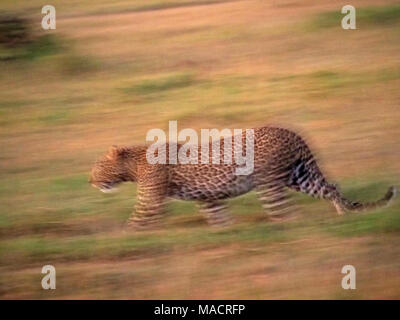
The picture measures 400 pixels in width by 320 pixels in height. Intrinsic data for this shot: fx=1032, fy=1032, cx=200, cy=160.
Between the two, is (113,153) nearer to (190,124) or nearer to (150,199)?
(150,199)

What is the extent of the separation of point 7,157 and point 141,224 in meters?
2.25

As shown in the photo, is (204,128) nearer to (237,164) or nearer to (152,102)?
(152,102)

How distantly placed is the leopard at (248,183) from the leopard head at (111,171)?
18cm

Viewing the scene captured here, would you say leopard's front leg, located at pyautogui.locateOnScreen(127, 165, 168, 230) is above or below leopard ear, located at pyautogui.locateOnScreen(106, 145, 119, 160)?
below

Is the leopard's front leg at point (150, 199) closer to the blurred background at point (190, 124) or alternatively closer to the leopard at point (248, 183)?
the leopard at point (248, 183)

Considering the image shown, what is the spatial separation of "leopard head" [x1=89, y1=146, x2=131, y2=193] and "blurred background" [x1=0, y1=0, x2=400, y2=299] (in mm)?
185

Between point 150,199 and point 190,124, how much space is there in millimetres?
2470

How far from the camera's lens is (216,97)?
399 inches

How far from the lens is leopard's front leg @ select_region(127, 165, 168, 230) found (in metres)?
7.26

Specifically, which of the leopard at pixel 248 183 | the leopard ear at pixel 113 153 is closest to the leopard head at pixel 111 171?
the leopard ear at pixel 113 153

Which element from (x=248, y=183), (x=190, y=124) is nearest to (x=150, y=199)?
(x=248, y=183)

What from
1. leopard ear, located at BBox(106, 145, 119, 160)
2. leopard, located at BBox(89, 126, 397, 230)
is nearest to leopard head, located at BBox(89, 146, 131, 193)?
leopard ear, located at BBox(106, 145, 119, 160)

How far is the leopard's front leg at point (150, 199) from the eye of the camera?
286 inches

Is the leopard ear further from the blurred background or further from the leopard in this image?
A: the blurred background
